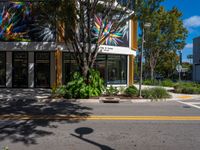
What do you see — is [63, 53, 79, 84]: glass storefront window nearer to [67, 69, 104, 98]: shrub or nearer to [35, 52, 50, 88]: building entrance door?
[35, 52, 50, 88]: building entrance door

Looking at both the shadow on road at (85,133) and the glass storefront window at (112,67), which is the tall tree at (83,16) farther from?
the shadow on road at (85,133)

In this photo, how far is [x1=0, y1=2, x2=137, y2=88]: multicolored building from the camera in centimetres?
2070

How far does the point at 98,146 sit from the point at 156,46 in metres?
28.0

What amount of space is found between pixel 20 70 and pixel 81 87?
341 inches

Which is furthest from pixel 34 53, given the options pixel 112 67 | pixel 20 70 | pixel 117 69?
pixel 117 69

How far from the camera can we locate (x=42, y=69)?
71.4 ft

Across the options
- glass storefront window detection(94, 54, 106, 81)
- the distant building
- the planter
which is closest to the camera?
the planter

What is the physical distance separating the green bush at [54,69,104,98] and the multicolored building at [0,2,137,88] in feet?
14.4

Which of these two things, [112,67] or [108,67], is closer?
[108,67]

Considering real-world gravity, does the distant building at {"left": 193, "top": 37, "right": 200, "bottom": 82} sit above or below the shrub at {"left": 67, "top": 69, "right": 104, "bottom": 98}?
above

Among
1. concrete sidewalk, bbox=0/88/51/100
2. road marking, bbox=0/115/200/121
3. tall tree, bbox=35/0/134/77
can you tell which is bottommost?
road marking, bbox=0/115/200/121

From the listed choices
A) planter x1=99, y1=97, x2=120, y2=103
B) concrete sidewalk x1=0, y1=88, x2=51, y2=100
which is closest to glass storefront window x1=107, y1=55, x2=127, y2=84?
concrete sidewalk x1=0, y1=88, x2=51, y2=100

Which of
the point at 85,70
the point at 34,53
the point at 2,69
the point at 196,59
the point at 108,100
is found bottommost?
the point at 108,100

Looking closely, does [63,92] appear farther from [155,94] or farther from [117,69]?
[117,69]
